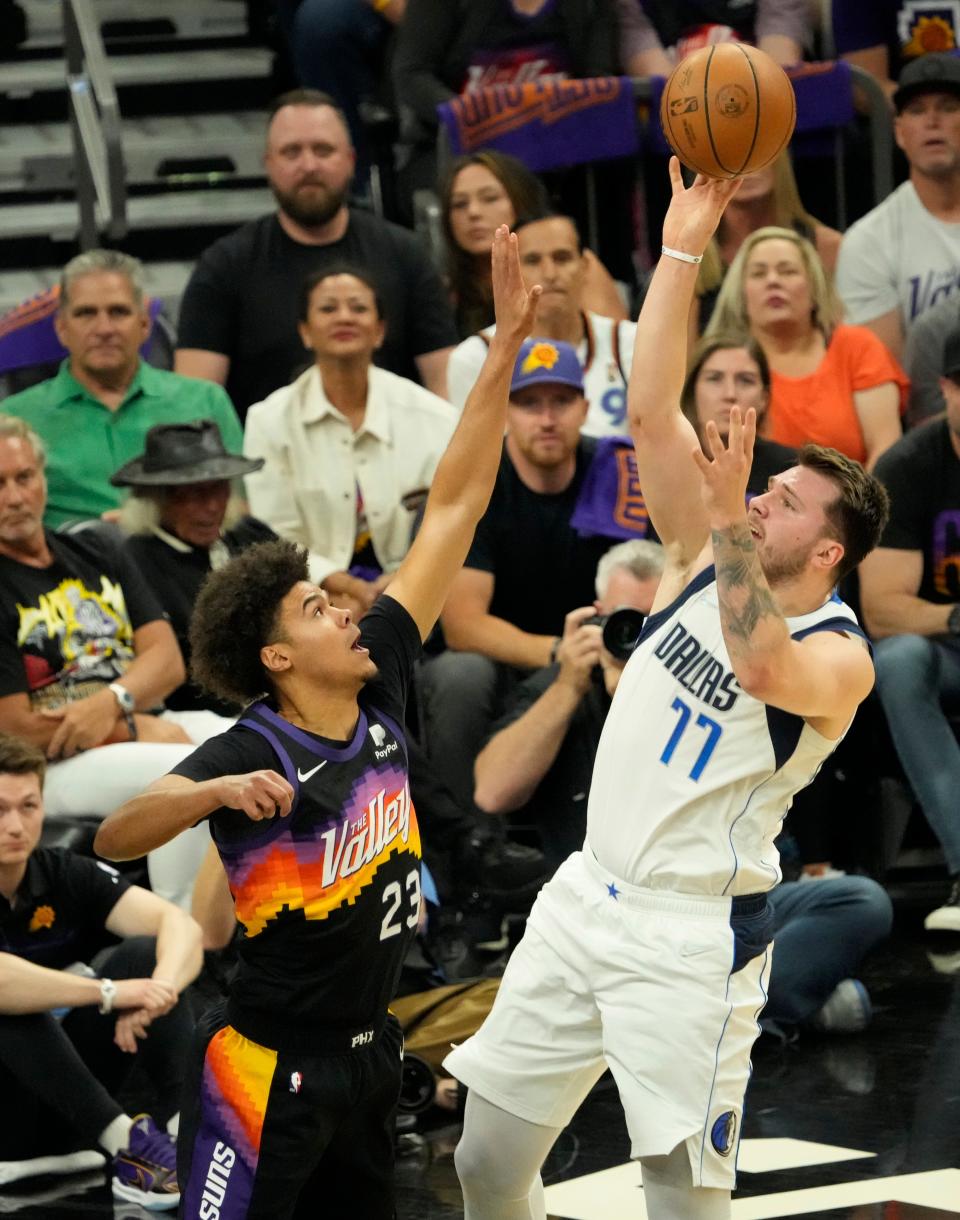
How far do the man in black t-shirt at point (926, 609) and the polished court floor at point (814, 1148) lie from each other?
0.80m

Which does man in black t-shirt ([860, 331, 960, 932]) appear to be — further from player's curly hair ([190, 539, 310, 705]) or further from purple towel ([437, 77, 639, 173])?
player's curly hair ([190, 539, 310, 705])

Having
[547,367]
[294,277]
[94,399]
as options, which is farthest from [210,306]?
[547,367]

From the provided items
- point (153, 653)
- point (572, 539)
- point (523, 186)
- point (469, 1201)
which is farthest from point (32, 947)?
point (523, 186)

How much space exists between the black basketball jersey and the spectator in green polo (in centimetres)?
372

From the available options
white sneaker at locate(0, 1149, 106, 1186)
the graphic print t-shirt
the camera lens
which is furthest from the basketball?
white sneaker at locate(0, 1149, 106, 1186)

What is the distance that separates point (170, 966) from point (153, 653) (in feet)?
4.67

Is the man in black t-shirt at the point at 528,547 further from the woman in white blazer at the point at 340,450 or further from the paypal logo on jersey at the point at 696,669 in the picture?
the paypal logo on jersey at the point at 696,669

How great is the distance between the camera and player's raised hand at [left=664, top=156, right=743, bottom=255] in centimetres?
416

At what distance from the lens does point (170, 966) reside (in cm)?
532

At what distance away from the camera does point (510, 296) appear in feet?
13.3

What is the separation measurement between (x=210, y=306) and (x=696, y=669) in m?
4.56

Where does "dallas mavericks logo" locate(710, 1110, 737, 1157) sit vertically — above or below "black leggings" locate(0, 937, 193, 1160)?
above

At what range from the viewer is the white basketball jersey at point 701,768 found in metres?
3.81

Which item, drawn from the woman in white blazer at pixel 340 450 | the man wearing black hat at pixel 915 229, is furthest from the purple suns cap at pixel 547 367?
the man wearing black hat at pixel 915 229
